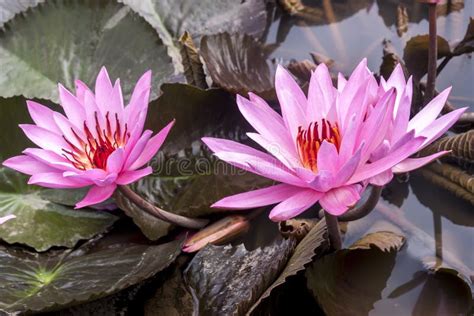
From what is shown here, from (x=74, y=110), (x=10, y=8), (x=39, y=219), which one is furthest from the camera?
(x=10, y=8)

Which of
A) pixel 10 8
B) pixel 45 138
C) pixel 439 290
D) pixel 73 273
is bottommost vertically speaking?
pixel 439 290

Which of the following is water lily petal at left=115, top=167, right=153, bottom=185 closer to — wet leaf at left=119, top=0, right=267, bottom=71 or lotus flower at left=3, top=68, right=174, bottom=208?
lotus flower at left=3, top=68, right=174, bottom=208

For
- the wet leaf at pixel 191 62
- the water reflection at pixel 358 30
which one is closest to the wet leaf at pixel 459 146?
the water reflection at pixel 358 30

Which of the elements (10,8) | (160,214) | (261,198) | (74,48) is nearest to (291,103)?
(261,198)

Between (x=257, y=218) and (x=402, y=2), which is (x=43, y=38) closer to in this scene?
(x=257, y=218)

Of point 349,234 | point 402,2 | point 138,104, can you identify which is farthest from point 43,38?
point 402,2

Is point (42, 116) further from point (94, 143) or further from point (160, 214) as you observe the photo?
point (160, 214)

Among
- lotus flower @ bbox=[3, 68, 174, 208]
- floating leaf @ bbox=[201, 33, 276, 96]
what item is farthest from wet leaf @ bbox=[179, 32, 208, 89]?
lotus flower @ bbox=[3, 68, 174, 208]
